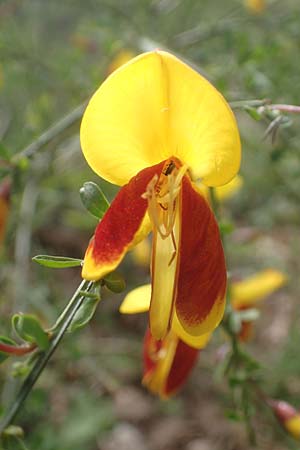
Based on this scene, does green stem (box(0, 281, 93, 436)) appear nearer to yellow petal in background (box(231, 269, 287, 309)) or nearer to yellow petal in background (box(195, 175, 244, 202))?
yellow petal in background (box(195, 175, 244, 202))

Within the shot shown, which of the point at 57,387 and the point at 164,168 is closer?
the point at 164,168

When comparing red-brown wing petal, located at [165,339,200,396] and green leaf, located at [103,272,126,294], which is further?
red-brown wing petal, located at [165,339,200,396]

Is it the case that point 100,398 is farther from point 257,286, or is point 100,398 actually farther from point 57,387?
point 257,286

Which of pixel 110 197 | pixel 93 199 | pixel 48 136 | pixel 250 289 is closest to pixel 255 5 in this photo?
pixel 110 197

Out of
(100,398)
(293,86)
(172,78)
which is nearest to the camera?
(172,78)

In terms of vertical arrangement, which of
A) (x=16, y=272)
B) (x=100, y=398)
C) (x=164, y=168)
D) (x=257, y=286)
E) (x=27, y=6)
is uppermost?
(x=164, y=168)

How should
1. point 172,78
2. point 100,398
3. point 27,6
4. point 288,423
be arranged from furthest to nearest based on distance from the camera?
1. point 27,6
2. point 100,398
3. point 288,423
4. point 172,78

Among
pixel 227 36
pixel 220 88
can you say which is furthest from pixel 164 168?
pixel 227 36

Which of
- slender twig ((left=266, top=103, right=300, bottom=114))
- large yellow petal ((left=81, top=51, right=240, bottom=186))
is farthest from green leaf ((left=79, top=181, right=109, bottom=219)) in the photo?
slender twig ((left=266, top=103, right=300, bottom=114))
